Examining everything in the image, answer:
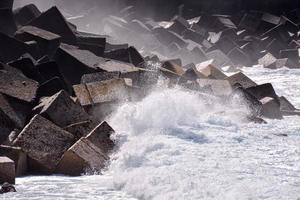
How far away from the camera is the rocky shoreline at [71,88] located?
18.6 feet

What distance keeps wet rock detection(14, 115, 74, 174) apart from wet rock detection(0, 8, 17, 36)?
466 centimetres

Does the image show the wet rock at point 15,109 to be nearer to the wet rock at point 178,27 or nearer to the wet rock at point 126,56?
the wet rock at point 126,56

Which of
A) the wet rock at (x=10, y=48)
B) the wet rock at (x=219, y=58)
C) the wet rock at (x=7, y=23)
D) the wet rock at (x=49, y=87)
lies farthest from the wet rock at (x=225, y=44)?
the wet rock at (x=49, y=87)

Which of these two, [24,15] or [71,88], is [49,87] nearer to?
[71,88]

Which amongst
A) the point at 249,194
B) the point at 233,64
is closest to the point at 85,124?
the point at 249,194

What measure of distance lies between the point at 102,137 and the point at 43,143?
0.72 metres

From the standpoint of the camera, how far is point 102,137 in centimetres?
612

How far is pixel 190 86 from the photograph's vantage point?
30.6 ft

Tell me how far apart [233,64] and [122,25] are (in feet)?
16.2

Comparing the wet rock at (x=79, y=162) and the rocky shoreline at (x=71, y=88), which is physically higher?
the rocky shoreline at (x=71, y=88)

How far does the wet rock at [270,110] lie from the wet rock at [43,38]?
13.4 ft

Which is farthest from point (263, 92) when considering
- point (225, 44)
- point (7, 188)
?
point (225, 44)

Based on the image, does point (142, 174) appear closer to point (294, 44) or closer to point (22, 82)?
point (22, 82)

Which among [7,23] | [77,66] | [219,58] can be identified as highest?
[219,58]
